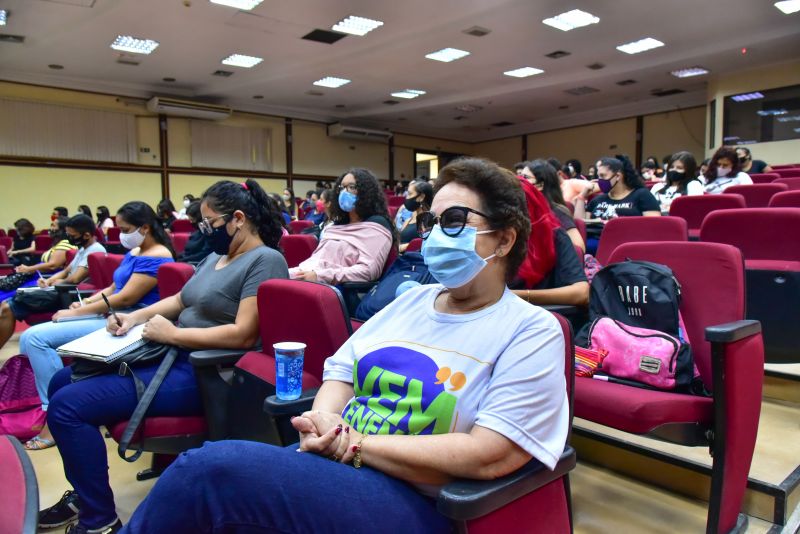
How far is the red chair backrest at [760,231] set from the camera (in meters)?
2.32

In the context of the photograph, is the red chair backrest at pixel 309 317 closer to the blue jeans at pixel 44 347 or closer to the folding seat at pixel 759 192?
the blue jeans at pixel 44 347

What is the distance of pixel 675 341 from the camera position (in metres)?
1.60

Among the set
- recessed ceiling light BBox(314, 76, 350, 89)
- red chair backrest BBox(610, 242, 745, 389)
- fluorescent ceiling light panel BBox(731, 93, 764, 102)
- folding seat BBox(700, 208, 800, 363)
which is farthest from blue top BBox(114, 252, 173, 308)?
fluorescent ceiling light panel BBox(731, 93, 764, 102)

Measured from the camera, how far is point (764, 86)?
9.05m

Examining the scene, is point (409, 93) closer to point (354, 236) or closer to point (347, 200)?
point (347, 200)

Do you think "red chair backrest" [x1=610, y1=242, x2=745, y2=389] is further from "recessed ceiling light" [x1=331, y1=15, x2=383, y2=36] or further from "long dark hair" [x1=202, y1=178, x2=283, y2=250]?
"recessed ceiling light" [x1=331, y1=15, x2=383, y2=36]

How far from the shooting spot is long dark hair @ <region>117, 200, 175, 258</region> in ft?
9.27

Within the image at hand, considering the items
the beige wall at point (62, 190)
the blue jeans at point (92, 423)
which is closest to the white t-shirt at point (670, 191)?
the blue jeans at point (92, 423)

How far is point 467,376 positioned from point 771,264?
191 cm

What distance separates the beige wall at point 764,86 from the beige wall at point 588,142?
303 centimetres

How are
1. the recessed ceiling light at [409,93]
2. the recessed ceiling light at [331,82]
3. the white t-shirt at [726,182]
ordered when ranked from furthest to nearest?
1. the recessed ceiling light at [409,93]
2. the recessed ceiling light at [331,82]
3. the white t-shirt at [726,182]

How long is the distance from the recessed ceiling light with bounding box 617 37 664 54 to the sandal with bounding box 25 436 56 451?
8.65m

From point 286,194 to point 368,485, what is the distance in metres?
9.08

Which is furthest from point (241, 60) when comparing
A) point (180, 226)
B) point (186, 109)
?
point (180, 226)
